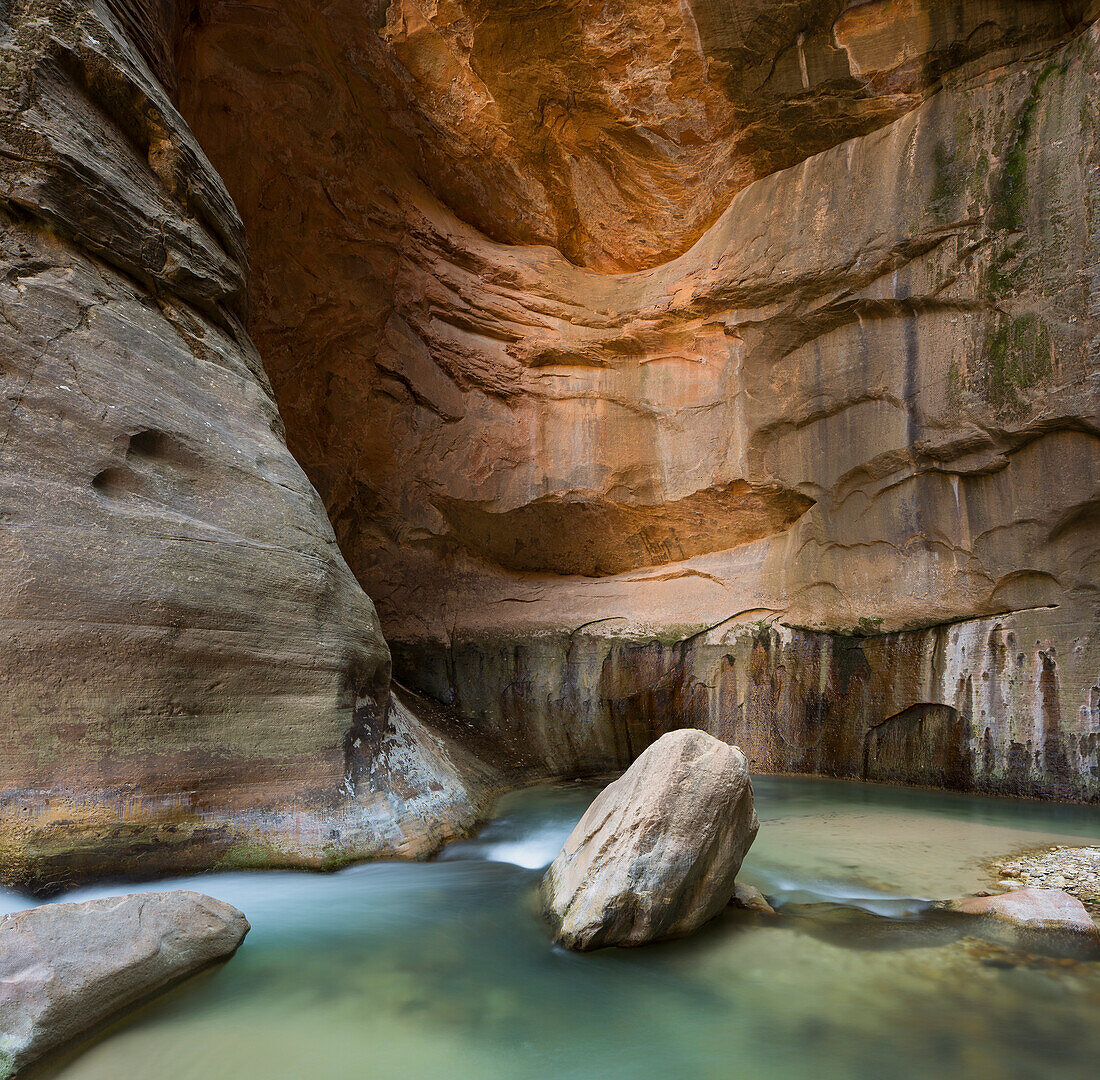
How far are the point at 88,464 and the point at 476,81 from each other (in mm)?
7114

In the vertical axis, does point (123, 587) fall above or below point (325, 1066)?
above

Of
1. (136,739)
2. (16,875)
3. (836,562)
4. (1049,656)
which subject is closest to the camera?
(16,875)

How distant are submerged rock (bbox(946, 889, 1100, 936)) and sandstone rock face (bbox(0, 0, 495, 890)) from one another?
3.26 meters

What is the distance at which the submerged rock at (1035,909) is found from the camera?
3.57 m

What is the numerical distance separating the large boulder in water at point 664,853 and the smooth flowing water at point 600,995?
119mm

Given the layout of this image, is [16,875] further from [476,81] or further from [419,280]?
[476,81]

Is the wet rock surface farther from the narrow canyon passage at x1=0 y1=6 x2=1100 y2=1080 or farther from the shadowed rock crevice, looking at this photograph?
the shadowed rock crevice

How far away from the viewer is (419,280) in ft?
32.3

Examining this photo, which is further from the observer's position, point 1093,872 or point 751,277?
point 751,277

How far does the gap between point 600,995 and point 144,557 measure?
3428 millimetres

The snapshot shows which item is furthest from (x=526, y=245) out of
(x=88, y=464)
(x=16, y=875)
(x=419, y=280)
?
(x=16, y=875)

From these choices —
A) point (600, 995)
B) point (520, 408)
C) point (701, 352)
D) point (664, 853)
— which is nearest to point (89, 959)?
point (600, 995)

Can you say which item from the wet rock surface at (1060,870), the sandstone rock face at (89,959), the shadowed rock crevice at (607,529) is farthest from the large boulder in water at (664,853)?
the shadowed rock crevice at (607,529)

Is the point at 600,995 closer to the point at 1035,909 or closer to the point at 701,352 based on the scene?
the point at 1035,909
